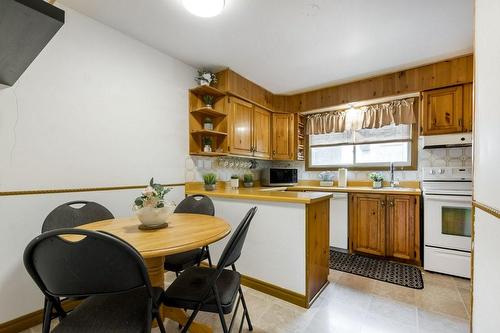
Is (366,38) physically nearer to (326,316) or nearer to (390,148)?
(390,148)

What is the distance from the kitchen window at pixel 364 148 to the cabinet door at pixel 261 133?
922 millimetres

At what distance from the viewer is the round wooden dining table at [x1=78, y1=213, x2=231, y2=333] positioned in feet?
3.54

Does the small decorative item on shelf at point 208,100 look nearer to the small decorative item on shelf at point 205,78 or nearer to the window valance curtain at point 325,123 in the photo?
the small decorative item on shelf at point 205,78

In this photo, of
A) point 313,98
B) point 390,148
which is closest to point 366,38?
point 313,98

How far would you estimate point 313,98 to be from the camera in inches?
149

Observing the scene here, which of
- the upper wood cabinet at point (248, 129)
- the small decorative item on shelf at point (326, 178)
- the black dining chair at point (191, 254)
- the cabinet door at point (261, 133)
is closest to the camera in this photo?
the black dining chair at point (191, 254)

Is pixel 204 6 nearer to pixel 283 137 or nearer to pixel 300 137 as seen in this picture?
pixel 283 137

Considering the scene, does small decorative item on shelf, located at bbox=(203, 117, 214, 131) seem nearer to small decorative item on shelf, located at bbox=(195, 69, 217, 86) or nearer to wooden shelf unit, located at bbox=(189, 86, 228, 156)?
wooden shelf unit, located at bbox=(189, 86, 228, 156)

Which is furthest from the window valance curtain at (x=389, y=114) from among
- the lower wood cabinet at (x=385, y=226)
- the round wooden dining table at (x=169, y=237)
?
the round wooden dining table at (x=169, y=237)

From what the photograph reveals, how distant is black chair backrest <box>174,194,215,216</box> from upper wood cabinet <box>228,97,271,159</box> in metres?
1.03

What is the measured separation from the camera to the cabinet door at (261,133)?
140 inches

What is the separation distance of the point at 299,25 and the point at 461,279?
305 cm

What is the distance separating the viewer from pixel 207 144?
308cm

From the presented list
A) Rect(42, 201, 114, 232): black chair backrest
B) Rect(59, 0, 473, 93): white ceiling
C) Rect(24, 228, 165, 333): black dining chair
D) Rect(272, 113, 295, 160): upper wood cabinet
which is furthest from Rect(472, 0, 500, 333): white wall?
Rect(272, 113, 295, 160): upper wood cabinet
